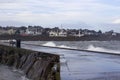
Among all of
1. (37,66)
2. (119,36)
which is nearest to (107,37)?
(119,36)

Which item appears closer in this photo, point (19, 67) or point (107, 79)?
point (107, 79)

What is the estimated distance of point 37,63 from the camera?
26.0 metres

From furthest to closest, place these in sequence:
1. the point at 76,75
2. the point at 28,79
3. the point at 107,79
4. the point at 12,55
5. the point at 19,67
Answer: the point at 12,55 < the point at 19,67 < the point at 28,79 < the point at 76,75 < the point at 107,79

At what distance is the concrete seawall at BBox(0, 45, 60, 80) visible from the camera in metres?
20.4

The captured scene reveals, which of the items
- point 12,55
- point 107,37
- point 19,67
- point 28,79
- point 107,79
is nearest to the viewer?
point 107,79

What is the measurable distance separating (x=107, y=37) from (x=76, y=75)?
17138 cm

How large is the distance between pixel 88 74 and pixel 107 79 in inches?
85.9

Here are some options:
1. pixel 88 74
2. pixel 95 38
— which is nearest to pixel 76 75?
pixel 88 74

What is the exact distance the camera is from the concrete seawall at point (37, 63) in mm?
20402

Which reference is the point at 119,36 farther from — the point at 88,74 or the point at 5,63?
the point at 88,74

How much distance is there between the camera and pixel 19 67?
34.7 metres

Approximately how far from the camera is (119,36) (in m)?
193

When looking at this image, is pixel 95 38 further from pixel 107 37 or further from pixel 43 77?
pixel 43 77

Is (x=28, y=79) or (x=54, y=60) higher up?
(x=54, y=60)
